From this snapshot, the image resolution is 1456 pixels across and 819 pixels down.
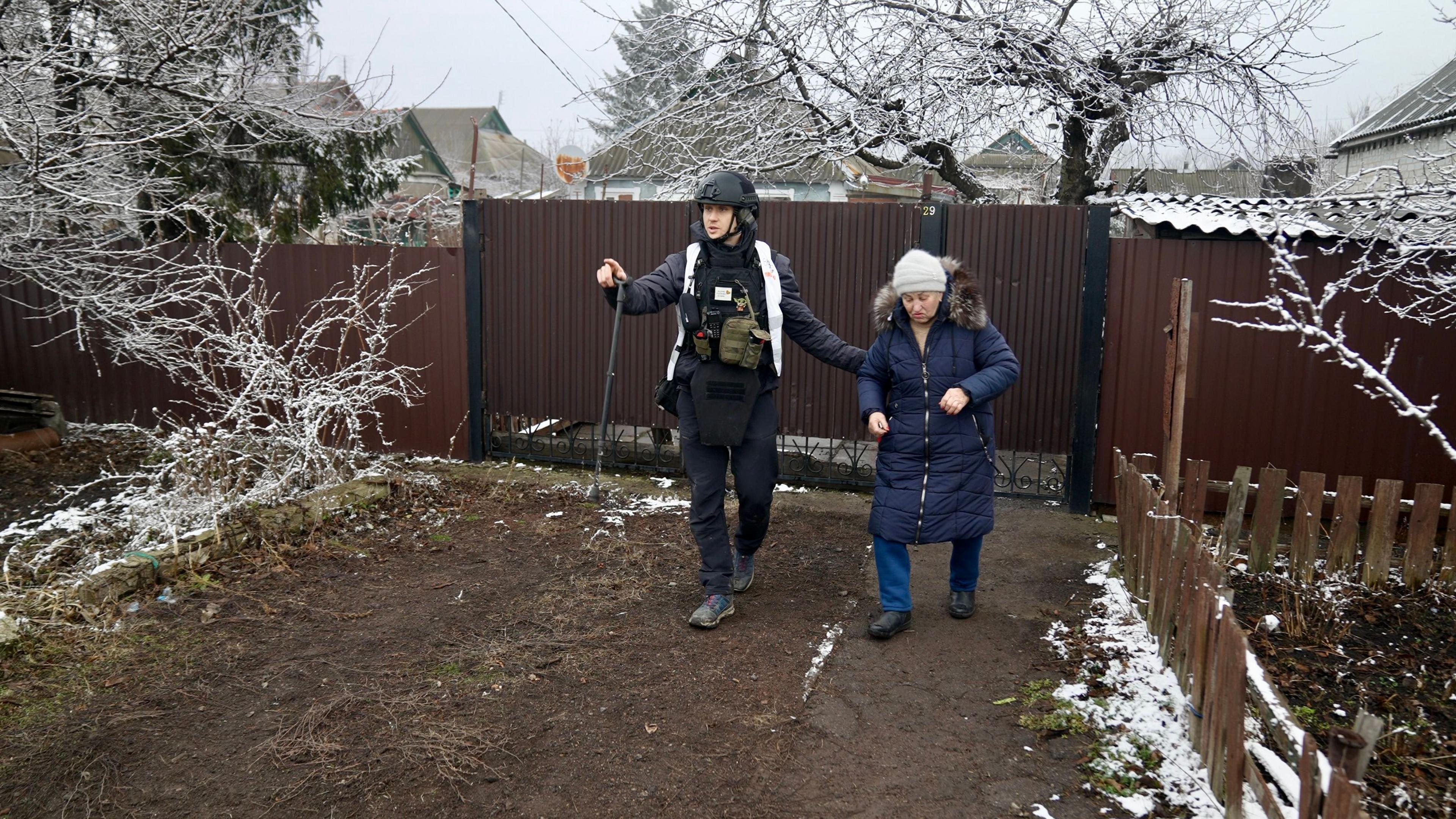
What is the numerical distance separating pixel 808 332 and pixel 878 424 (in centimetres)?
63

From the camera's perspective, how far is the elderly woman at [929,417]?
389 centimetres

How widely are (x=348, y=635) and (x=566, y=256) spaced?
3600 millimetres

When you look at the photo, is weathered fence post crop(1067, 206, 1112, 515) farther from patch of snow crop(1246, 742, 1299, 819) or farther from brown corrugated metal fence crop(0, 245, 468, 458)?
brown corrugated metal fence crop(0, 245, 468, 458)

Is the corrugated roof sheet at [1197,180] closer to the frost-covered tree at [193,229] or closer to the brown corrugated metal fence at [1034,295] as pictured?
the brown corrugated metal fence at [1034,295]

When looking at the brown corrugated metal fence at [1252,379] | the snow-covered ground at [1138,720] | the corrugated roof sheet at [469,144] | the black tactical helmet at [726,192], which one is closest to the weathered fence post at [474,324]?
the black tactical helmet at [726,192]

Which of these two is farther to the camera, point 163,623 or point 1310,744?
point 163,623

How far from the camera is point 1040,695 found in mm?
3537

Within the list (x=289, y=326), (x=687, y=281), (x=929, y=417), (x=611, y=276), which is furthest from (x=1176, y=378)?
(x=289, y=326)

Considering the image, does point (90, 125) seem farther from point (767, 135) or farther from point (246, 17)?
point (767, 135)

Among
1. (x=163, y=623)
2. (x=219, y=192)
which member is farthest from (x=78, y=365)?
(x=163, y=623)

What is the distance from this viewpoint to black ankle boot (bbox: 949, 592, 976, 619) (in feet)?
14.1

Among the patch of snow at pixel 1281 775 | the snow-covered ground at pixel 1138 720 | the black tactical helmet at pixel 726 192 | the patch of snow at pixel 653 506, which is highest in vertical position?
the black tactical helmet at pixel 726 192

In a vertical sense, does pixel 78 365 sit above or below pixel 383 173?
below

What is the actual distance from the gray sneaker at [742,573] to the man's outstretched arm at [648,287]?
1.33 meters
